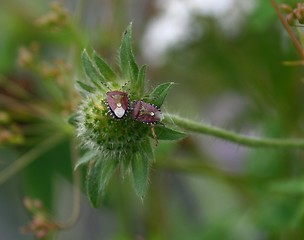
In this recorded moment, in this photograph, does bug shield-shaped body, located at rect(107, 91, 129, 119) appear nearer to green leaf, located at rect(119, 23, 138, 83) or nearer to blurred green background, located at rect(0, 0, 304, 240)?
green leaf, located at rect(119, 23, 138, 83)

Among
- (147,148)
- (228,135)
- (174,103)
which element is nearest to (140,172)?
(147,148)

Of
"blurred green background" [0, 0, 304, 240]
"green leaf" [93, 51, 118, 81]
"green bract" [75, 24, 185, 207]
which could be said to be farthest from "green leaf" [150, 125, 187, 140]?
"blurred green background" [0, 0, 304, 240]

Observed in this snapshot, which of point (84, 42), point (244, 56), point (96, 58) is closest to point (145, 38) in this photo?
point (244, 56)

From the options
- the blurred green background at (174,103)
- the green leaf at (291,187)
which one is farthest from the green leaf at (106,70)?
the green leaf at (291,187)

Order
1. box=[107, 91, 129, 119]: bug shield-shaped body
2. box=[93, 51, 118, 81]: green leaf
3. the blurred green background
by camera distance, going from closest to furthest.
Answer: box=[107, 91, 129, 119]: bug shield-shaped body
box=[93, 51, 118, 81]: green leaf
the blurred green background

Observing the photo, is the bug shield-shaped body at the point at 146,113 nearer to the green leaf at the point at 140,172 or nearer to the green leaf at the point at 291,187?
the green leaf at the point at 140,172

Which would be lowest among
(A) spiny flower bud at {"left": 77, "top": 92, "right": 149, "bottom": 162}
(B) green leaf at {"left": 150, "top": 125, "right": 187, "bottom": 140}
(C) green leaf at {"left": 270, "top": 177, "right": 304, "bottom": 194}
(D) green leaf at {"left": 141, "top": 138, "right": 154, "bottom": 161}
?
(C) green leaf at {"left": 270, "top": 177, "right": 304, "bottom": 194}

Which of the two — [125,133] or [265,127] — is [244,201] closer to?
[265,127]

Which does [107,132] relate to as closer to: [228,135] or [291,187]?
[228,135]
